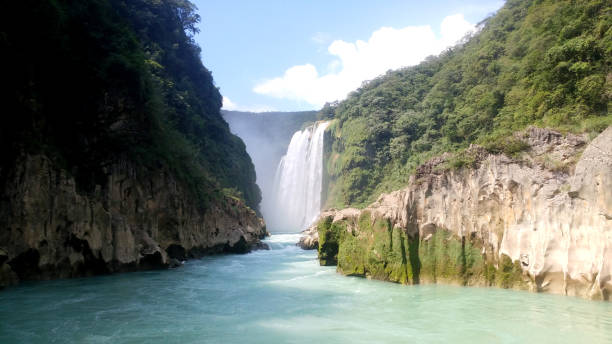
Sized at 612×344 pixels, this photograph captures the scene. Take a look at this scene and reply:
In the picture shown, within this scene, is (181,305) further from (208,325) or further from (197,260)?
(197,260)

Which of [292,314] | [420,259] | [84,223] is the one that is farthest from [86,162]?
[420,259]

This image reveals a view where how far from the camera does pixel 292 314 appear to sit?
9.01m

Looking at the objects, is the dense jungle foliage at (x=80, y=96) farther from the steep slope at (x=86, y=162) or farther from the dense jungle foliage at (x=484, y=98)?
the dense jungle foliage at (x=484, y=98)

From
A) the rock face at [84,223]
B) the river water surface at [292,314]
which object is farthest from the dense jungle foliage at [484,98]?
the rock face at [84,223]

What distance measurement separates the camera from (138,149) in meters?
19.1

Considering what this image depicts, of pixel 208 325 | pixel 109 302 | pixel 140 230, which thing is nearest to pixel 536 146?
pixel 208 325

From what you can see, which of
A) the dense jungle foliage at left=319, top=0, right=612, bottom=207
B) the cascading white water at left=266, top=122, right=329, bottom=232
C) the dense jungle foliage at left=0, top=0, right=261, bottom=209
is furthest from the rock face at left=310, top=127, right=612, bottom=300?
the cascading white water at left=266, top=122, right=329, bottom=232

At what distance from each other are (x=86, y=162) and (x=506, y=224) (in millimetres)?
15536

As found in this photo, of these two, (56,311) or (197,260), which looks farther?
(197,260)

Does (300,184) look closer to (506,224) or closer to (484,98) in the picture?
(484,98)

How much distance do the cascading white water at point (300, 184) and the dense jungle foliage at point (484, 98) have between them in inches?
111

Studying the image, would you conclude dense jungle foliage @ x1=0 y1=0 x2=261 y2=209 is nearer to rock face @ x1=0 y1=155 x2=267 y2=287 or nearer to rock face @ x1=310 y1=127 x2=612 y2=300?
rock face @ x1=0 y1=155 x2=267 y2=287

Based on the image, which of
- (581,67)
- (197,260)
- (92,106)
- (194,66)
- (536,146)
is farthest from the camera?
(194,66)

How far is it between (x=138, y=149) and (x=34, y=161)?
6.07 m
